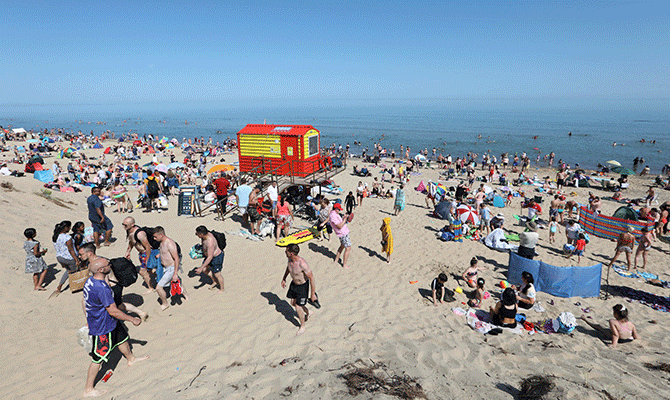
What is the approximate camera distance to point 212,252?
595 cm

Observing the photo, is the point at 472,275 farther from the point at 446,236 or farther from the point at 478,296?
the point at 446,236

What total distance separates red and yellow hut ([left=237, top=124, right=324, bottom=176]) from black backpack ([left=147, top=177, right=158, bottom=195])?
12.6 ft

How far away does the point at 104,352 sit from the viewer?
12.6ft

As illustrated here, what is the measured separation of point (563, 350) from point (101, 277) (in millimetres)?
6931

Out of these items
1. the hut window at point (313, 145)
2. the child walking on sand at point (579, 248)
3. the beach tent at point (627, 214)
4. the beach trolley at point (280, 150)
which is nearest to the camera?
the child walking on sand at point (579, 248)

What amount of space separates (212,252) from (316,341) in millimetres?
2535

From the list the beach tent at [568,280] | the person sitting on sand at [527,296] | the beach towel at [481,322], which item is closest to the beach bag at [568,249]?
the beach tent at [568,280]

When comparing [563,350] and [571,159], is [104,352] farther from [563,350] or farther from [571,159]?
[571,159]

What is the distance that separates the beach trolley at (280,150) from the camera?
14062mm

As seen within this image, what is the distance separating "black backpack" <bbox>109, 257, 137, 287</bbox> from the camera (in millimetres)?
4418

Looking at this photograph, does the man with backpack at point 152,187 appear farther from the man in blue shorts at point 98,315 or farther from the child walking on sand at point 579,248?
the child walking on sand at point 579,248

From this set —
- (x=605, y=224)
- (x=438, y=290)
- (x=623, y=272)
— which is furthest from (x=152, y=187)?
(x=605, y=224)

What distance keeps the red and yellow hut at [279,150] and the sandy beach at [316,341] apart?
5.94 metres

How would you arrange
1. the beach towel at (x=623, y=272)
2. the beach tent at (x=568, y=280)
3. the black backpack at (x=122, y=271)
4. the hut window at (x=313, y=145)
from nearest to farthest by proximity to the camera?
the black backpack at (x=122, y=271) → the beach tent at (x=568, y=280) → the beach towel at (x=623, y=272) → the hut window at (x=313, y=145)
